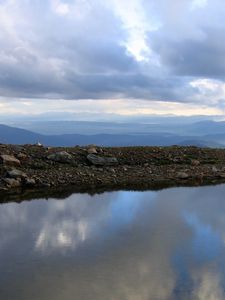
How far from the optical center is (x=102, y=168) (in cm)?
3647

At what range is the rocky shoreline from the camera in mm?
32894

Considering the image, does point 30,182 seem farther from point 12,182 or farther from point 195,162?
point 195,162

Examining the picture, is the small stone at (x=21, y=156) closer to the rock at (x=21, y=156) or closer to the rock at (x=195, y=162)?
the rock at (x=21, y=156)

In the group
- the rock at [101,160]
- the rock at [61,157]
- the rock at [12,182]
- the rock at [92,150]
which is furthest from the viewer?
the rock at [92,150]

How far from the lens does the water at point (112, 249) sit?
14484mm

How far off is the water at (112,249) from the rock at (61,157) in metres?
8.10

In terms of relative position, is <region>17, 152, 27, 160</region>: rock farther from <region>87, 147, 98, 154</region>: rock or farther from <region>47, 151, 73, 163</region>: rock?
<region>87, 147, 98, 154</region>: rock

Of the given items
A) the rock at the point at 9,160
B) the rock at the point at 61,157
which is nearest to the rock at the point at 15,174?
the rock at the point at 9,160

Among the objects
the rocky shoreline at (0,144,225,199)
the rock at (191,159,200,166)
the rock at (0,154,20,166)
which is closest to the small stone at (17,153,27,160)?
the rocky shoreline at (0,144,225,199)

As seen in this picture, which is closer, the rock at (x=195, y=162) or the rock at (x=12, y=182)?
the rock at (x=12, y=182)

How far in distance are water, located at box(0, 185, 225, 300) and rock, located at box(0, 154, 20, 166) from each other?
723 centimetres

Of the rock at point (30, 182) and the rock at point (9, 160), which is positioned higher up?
the rock at point (9, 160)

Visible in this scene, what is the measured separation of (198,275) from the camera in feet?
51.2

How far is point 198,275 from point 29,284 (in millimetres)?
5330
